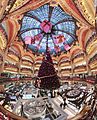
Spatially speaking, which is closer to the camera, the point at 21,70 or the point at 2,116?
the point at 2,116

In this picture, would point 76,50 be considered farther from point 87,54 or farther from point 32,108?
point 32,108

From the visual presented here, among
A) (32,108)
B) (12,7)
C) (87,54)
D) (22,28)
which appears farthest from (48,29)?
(32,108)

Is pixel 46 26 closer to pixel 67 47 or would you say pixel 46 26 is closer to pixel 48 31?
pixel 48 31

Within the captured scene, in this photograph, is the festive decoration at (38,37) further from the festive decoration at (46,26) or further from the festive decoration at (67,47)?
the festive decoration at (67,47)

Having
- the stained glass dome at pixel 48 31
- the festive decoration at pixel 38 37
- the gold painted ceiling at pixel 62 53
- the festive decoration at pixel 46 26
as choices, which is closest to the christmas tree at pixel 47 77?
the gold painted ceiling at pixel 62 53

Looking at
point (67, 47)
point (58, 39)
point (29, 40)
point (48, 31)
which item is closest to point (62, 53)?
point (67, 47)
